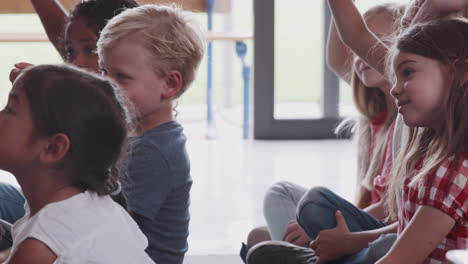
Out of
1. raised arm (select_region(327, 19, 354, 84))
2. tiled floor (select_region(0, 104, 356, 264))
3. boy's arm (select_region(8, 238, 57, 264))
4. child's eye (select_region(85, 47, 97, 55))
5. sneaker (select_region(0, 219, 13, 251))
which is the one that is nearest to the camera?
boy's arm (select_region(8, 238, 57, 264))

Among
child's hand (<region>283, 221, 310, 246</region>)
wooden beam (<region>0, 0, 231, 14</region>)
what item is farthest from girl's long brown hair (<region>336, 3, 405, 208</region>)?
wooden beam (<region>0, 0, 231, 14</region>)

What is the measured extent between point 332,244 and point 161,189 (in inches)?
14.5

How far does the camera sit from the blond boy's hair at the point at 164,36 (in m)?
1.71

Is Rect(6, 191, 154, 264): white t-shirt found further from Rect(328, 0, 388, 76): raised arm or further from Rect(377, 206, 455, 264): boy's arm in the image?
Rect(328, 0, 388, 76): raised arm

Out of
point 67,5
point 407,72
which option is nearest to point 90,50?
point 407,72

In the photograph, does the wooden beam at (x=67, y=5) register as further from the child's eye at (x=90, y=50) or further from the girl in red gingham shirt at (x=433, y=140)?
the girl in red gingham shirt at (x=433, y=140)

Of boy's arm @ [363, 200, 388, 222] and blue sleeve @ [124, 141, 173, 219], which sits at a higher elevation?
blue sleeve @ [124, 141, 173, 219]

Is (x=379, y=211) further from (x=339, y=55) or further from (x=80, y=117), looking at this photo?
(x=80, y=117)

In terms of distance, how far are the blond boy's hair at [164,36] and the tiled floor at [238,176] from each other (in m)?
0.92

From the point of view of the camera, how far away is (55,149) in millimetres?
1273

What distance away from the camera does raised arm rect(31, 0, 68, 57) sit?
7.02 feet

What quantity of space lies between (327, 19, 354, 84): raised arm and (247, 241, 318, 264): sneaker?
0.69 m

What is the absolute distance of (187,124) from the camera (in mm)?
5242

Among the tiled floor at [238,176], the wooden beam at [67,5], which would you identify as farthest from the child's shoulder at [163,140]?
the wooden beam at [67,5]
